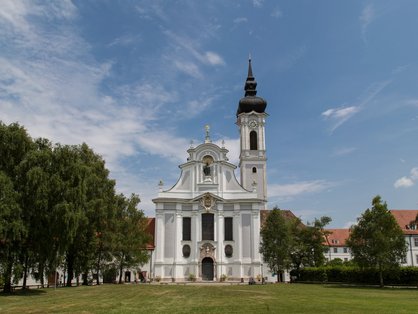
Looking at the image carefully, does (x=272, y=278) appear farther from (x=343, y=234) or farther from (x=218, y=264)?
(x=343, y=234)

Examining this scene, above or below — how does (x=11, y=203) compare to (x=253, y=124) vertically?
below

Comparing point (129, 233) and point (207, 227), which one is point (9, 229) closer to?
point (129, 233)

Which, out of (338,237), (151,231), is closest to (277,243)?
(151,231)

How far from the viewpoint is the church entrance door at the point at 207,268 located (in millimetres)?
55625

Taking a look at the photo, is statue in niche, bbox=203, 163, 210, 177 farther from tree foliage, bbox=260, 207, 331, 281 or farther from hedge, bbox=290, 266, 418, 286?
hedge, bbox=290, 266, 418, 286

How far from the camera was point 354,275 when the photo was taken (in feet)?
149

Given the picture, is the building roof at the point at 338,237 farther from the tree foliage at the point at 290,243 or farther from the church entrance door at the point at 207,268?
the church entrance door at the point at 207,268

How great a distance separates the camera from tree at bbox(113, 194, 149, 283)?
4647 cm

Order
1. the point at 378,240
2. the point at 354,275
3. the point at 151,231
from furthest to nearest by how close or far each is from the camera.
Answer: the point at 151,231 → the point at 354,275 → the point at 378,240

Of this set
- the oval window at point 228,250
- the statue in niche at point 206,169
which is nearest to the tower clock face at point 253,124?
the statue in niche at point 206,169

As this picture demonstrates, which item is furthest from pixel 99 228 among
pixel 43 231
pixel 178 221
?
pixel 178 221

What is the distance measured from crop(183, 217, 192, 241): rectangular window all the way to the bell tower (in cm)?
1317

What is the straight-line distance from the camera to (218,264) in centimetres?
5559

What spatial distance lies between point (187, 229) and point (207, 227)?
2.59 meters
